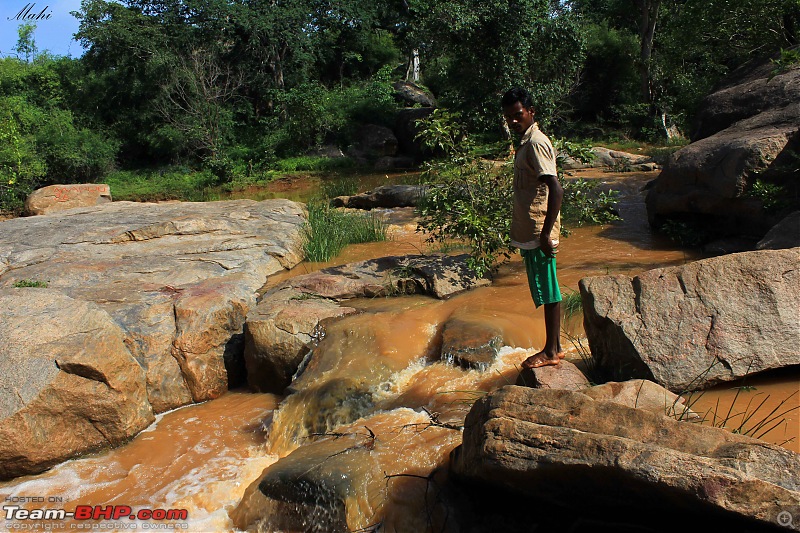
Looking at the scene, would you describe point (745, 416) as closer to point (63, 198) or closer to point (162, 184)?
point (63, 198)

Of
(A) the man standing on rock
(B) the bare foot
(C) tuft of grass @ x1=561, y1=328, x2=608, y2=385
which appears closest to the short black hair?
(A) the man standing on rock

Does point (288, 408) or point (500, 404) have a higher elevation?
point (500, 404)

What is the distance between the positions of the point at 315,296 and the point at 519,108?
108 inches

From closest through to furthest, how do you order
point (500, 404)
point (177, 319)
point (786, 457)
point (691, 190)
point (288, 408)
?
point (786, 457) → point (500, 404) → point (288, 408) → point (177, 319) → point (691, 190)

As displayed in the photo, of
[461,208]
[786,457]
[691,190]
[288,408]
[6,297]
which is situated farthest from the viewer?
[691,190]

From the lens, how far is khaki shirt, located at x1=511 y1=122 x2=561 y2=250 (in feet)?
12.1

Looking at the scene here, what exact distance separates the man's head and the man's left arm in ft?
1.20

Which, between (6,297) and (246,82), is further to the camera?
(246,82)

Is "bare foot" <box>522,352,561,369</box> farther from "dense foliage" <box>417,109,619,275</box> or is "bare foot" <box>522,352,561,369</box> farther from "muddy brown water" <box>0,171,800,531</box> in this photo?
"dense foliage" <box>417,109,619,275</box>

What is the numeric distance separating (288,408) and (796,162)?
213 inches

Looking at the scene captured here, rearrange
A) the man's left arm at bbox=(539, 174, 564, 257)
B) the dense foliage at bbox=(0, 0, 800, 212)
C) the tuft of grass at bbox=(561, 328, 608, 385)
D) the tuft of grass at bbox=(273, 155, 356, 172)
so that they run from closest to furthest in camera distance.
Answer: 1. the man's left arm at bbox=(539, 174, 564, 257)
2. the tuft of grass at bbox=(561, 328, 608, 385)
3. the dense foliage at bbox=(0, 0, 800, 212)
4. the tuft of grass at bbox=(273, 155, 356, 172)

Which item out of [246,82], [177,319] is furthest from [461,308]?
[246,82]

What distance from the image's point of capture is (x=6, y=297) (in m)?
4.75

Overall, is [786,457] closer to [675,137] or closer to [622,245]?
[622,245]
